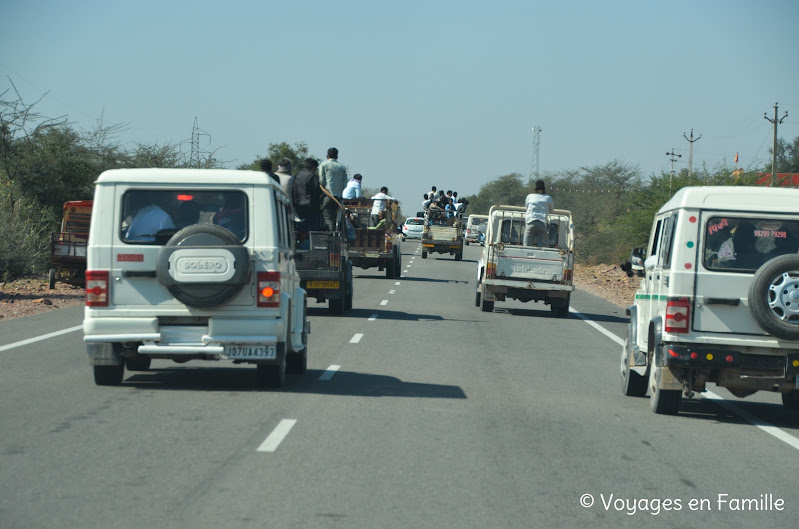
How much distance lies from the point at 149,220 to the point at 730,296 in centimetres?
562

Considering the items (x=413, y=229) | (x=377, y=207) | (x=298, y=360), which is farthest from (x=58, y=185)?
(x=413, y=229)

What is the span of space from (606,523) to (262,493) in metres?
2.13

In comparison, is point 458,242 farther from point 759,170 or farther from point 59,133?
point 59,133

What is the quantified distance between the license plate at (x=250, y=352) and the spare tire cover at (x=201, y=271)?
490 mm

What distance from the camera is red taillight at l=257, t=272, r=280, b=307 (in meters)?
11.0

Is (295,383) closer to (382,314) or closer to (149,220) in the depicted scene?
(149,220)

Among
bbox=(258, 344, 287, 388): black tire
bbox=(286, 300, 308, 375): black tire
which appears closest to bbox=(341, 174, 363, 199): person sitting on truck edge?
bbox=(286, 300, 308, 375): black tire

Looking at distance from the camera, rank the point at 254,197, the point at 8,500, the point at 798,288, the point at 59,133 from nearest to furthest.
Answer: the point at 8,500 → the point at 798,288 → the point at 254,197 → the point at 59,133

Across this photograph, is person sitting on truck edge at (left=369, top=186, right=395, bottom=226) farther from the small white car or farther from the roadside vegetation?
the small white car

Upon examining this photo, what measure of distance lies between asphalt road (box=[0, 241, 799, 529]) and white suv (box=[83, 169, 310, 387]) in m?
0.58

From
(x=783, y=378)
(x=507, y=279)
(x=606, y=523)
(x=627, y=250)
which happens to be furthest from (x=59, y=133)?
(x=606, y=523)

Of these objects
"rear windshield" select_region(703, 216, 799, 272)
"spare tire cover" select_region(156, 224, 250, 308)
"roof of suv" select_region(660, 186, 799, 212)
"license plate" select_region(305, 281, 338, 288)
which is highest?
"roof of suv" select_region(660, 186, 799, 212)

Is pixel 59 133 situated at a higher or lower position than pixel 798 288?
higher

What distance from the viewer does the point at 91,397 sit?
10594mm
